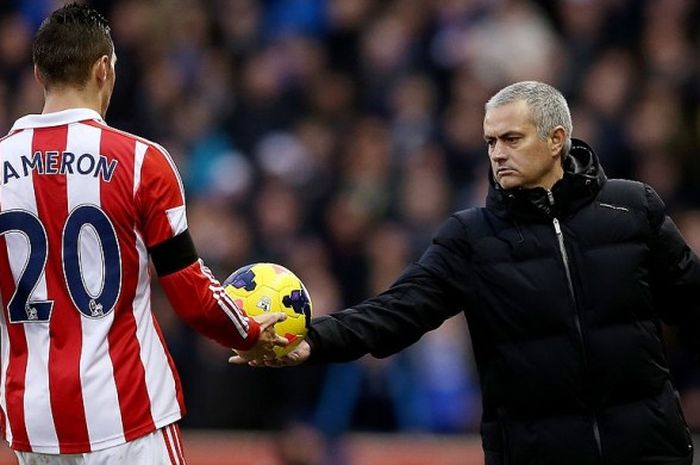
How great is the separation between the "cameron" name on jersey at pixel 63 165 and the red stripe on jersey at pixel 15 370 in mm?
235

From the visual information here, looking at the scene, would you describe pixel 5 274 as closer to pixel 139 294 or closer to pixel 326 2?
pixel 139 294

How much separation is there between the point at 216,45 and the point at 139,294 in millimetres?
7553

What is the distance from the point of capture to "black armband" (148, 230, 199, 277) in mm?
4875

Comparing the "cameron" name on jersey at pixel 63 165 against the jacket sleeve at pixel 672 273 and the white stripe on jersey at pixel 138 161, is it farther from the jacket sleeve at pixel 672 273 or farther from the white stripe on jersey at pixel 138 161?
the jacket sleeve at pixel 672 273

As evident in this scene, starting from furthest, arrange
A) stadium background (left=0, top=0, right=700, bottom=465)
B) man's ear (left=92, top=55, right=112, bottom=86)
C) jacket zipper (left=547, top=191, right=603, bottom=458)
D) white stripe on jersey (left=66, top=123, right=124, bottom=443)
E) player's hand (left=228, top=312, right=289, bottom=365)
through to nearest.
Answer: stadium background (left=0, top=0, right=700, bottom=465) → player's hand (left=228, top=312, right=289, bottom=365) → jacket zipper (left=547, top=191, right=603, bottom=458) → man's ear (left=92, top=55, right=112, bottom=86) → white stripe on jersey (left=66, top=123, right=124, bottom=443)

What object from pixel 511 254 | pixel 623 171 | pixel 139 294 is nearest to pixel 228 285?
pixel 139 294

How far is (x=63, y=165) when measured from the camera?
4848mm

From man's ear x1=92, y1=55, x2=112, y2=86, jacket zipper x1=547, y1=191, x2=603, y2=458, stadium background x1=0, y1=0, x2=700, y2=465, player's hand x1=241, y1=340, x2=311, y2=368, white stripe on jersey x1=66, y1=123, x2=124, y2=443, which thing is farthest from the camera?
stadium background x1=0, y1=0, x2=700, y2=465

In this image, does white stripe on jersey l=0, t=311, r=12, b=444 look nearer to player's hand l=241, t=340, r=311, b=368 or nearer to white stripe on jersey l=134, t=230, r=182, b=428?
white stripe on jersey l=134, t=230, r=182, b=428

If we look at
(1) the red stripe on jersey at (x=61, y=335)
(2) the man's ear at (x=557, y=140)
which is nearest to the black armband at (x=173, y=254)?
(1) the red stripe on jersey at (x=61, y=335)

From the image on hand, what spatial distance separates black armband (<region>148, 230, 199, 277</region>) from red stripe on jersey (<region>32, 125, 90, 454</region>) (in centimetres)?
31

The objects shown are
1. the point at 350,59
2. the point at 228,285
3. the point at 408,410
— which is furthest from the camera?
the point at 350,59

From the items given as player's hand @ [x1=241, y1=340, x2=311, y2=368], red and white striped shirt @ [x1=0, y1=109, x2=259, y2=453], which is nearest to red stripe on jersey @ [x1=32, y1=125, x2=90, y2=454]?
red and white striped shirt @ [x1=0, y1=109, x2=259, y2=453]

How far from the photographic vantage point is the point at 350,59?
11.8 metres
